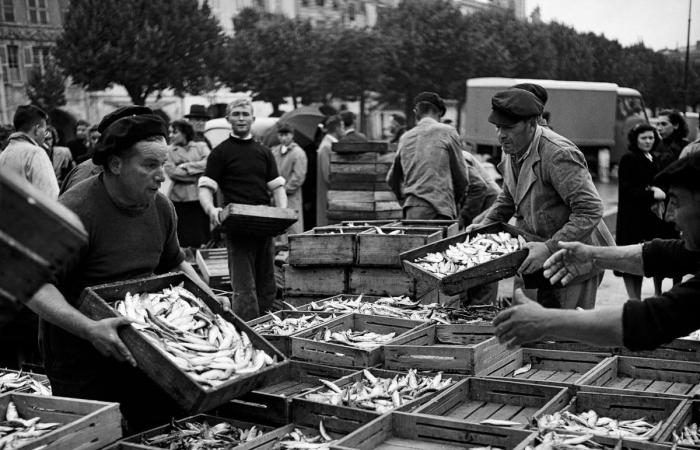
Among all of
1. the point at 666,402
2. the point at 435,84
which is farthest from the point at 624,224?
the point at 435,84

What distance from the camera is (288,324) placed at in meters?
6.14

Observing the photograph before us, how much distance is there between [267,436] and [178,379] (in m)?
0.73

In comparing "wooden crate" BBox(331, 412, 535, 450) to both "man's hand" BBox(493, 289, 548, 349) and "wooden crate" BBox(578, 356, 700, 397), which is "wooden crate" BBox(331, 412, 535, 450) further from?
"wooden crate" BBox(578, 356, 700, 397)

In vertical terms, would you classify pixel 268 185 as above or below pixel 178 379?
above

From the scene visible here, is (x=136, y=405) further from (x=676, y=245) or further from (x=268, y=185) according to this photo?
(x=268, y=185)

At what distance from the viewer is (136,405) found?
4.21 m

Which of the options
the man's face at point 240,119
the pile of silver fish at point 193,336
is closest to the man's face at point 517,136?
the pile of silver fish at point 193,336

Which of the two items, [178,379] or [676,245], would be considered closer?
[178,379]

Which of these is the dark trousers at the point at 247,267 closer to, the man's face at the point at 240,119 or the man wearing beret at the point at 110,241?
the man's face at the point at 240,119

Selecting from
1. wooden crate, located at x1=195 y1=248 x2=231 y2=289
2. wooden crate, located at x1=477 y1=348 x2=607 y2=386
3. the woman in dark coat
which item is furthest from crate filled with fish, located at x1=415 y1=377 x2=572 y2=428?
the woman in dark coat

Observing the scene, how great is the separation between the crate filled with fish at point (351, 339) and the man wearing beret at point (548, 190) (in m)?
1.05

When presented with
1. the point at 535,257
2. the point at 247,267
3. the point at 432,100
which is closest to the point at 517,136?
the point at 535,257

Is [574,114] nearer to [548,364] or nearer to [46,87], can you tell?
[46,87]

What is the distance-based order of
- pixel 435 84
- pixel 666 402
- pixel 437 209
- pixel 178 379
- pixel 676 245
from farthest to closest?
pixel 435 84 < pixel 437 209 < pixel 666 402 < pixel 676 245 < pixel 178 379
